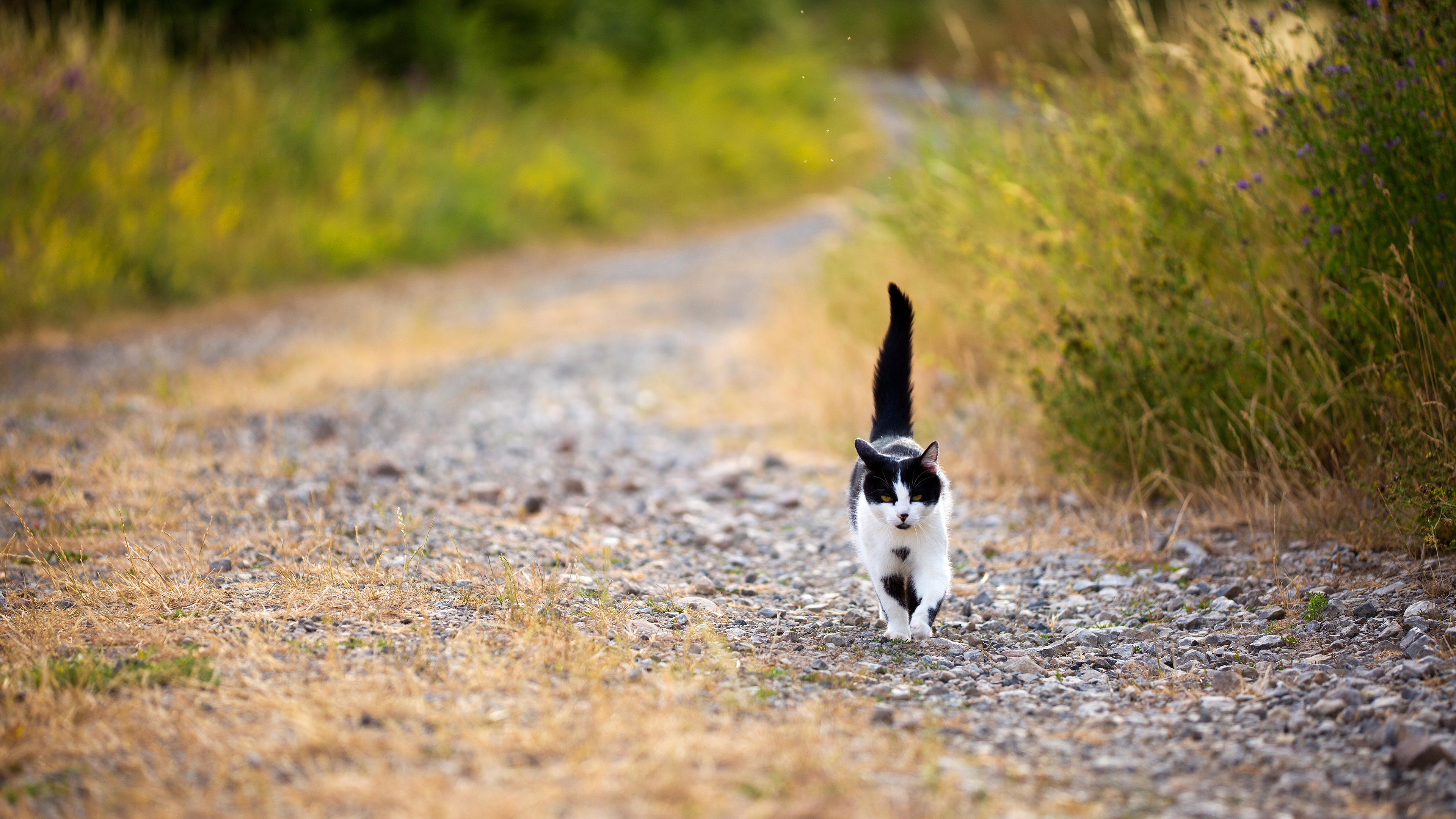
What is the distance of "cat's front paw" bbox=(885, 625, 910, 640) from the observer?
11.3 ft

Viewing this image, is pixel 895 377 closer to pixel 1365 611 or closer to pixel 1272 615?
pixel 1272 615

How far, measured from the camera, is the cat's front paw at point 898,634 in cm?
346

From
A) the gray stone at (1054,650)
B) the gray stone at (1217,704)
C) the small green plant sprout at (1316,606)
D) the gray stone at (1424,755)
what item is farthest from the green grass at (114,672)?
the small green plant sprout at (1316,606)

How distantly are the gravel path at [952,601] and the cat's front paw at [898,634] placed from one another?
0.08 meters

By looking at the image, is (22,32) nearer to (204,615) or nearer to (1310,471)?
(204,615)

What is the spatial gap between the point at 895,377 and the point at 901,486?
2.34 ft

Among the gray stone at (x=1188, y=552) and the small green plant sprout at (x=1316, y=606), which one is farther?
the gray stone at (x=1188, y=552)

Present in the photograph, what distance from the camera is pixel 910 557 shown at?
3.50 metres

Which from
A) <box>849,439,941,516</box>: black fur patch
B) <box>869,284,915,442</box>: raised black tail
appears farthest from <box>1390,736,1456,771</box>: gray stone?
<box>869,284,915,442</box>: raised black tail

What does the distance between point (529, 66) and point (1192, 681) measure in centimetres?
1675

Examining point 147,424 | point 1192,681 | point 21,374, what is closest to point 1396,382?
point 1192,681

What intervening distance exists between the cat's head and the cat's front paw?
34 centimetres

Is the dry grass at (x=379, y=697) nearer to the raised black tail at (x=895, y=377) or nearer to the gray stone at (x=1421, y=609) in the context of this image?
the raised black tail at (x=895, y=377)

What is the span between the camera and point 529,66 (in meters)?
17.6
